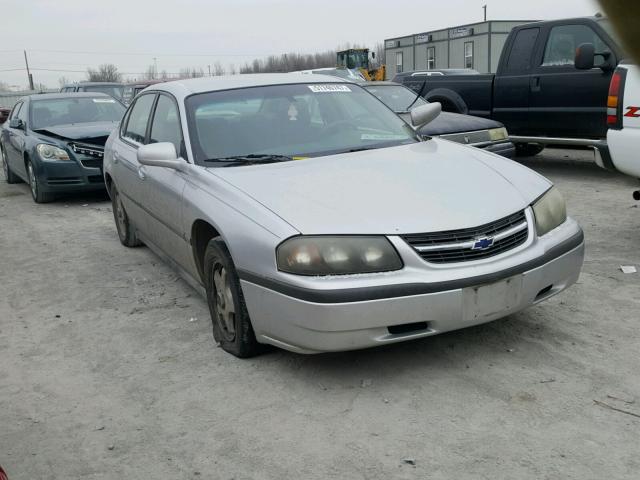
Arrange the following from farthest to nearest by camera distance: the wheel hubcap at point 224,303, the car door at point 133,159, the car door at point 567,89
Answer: the car door at point 567,89
the car door at point 133,159
the wheel hubcap at point 224,303

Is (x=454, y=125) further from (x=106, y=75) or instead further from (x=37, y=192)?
(x=106, y=75)

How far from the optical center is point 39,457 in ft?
9.66

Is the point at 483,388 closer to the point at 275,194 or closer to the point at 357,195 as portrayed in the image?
the point at 357,195

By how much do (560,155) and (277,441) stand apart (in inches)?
379

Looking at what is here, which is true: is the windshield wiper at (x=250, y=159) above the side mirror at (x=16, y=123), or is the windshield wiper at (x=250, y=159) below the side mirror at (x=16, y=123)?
above

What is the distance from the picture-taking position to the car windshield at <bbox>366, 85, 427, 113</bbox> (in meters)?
9.37

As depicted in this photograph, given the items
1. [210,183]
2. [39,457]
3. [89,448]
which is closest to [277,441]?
[89,448]

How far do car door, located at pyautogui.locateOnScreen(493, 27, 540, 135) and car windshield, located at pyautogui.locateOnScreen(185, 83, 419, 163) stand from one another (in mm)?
5007

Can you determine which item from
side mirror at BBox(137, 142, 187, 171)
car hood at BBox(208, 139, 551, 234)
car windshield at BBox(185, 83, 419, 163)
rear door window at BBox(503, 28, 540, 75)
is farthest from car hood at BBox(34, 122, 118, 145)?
car hood at BBox(208, 139, 551, 234)

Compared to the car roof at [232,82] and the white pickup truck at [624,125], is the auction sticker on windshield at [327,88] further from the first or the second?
the white pickup truck at [624,125]

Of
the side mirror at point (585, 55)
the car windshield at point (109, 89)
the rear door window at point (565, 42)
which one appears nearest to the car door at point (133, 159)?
the side mirror at point (585, 55)

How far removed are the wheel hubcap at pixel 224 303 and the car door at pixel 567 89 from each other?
634 cm

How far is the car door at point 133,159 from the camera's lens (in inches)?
212

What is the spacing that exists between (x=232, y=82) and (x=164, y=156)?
99cm
